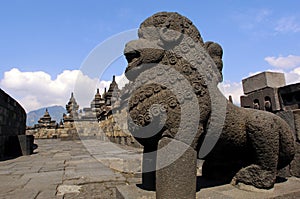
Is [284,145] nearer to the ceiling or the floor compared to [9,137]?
nearer to the floor

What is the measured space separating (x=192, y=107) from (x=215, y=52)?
2.32 ft

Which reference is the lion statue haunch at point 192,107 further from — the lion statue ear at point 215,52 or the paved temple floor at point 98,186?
the paved temple floor at point 98,186

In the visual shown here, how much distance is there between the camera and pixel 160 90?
1871 millimetres

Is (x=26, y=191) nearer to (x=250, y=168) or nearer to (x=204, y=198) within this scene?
(x=204, y=198)

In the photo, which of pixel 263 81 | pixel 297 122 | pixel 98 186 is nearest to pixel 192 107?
pixel 297 122

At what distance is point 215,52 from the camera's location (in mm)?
2260

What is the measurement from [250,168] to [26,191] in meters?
2.81

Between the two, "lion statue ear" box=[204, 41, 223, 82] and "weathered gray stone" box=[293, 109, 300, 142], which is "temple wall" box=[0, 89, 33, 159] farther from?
"weathered gray stone" box=[293, 109, 300, 142]

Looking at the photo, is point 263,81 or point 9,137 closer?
point 263,81

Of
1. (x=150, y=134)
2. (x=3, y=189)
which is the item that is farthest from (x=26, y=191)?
(x=150, y=134)

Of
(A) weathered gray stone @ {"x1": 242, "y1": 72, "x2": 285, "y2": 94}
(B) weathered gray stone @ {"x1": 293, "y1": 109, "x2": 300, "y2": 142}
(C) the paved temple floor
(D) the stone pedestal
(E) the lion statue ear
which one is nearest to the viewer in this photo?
(D) the stone pedestal

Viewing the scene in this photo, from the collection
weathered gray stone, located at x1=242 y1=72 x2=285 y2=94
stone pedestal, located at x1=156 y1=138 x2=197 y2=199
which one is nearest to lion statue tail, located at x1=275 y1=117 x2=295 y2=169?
stone pedestal, located at x1=156 y1=138 x2=197 y2=199

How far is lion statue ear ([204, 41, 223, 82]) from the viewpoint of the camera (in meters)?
2.25

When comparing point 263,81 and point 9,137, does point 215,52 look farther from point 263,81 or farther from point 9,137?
point 9,137
